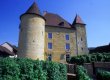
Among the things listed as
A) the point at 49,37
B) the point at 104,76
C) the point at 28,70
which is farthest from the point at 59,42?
the point at 28,70

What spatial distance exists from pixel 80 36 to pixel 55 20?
281 inches

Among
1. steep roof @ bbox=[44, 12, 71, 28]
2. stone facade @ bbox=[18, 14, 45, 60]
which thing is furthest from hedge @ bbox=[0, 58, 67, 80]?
steep roof @ bbox=[44, 12, 71, 28]

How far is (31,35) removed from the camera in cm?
2992

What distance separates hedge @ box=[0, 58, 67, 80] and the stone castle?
16.3m

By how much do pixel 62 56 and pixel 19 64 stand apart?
25.0 m

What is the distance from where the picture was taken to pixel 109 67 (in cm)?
2141

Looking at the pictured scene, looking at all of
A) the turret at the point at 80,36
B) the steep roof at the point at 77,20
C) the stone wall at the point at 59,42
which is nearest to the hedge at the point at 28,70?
the stone wall at the point at 59,42

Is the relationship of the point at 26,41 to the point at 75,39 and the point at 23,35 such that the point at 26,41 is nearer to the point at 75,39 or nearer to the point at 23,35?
the point at 23,35

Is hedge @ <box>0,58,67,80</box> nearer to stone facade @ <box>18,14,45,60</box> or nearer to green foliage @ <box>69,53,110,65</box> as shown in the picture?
green foliage @ <box>69,53,110,65</box>

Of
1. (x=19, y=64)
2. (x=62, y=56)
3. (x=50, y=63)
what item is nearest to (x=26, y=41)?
(x=62, y=56)

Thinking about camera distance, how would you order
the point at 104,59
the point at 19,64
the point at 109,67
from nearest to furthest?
1. the point at 19,64
2. the point at 109,67
3. the point at 104,59

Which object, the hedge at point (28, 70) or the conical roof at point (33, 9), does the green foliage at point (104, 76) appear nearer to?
the hedge at point (28, 70)

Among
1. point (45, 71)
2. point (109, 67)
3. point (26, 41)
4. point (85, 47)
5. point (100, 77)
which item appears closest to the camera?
point (45, 71)

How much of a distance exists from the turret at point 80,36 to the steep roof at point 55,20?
1969mm
